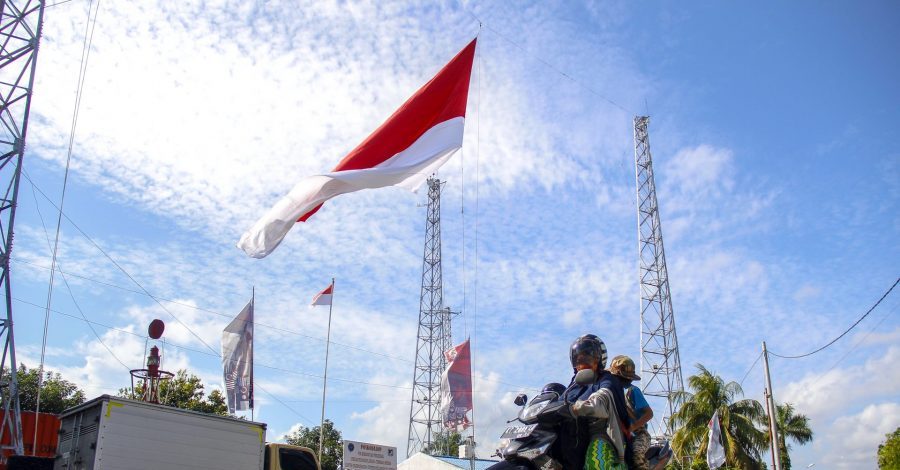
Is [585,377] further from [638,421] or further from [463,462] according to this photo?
[463,462]

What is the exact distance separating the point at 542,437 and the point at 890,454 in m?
46.8

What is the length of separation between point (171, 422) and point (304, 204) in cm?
357

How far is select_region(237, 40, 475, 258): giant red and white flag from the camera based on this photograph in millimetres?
9875

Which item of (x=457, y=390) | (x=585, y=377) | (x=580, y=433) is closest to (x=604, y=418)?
(x=580, y=433)

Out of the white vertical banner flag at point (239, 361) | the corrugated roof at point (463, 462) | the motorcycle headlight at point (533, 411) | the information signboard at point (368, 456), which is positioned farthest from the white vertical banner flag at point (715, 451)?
the motorcycle headlight at point (533, 411)

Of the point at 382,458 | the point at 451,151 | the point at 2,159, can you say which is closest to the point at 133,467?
the point at 451,151

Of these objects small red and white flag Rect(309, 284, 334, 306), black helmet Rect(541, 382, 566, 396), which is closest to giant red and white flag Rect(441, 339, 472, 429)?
small red and white flag Rect(309, 284, 334, 306)

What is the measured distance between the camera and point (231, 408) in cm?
2122

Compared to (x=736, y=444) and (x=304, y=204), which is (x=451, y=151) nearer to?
(x=304, y=204)

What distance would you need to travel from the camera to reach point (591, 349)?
5316 millimetres

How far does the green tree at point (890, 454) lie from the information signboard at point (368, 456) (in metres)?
34.4

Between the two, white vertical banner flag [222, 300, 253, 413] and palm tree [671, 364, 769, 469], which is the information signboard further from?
palm tree [671, 364, 769, 469]

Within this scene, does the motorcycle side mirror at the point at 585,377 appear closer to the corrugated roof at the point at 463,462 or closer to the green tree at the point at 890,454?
the corrugated roof at the point at 463,462

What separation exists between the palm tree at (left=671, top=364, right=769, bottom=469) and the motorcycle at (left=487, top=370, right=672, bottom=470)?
3054 centimetres
